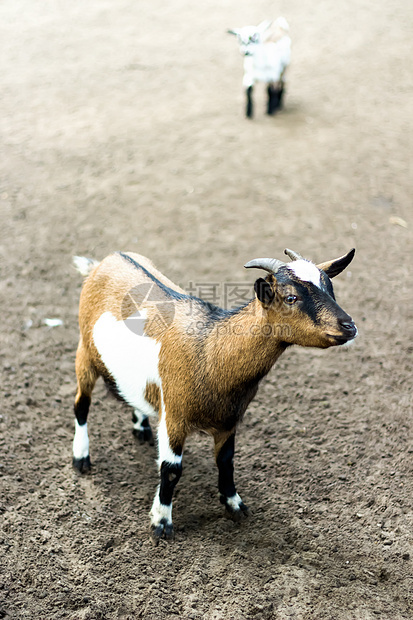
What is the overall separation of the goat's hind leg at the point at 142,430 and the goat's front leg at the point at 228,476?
2.96ft

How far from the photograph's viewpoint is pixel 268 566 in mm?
3701

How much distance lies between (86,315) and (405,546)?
2579 mm

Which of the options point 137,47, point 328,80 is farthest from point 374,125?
point 137,47

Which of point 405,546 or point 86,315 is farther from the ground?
point 86,315

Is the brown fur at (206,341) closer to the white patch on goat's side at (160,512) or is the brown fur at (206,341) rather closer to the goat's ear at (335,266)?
the goat's ear at (335,266)

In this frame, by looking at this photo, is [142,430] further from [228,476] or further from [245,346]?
[245,346]

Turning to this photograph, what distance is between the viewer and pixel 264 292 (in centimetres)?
322

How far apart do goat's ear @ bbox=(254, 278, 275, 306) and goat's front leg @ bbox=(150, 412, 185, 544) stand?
1.02 meters

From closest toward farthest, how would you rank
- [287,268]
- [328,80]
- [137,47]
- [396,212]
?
[287,268] < [396,212] < [328,80] < [137,47]

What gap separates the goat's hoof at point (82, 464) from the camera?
14.5ft

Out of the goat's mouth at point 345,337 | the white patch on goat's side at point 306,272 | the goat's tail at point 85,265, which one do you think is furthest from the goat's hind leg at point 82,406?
the goat's mouth at point 345,337

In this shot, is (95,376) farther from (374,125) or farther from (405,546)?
(374,125)

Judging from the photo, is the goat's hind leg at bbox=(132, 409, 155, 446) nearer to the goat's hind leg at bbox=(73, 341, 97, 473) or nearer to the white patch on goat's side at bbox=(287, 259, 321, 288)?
the goat's hind leg at bbox=(73, 341, 97, 473)

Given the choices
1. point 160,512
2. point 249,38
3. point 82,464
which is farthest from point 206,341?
point 249,38
